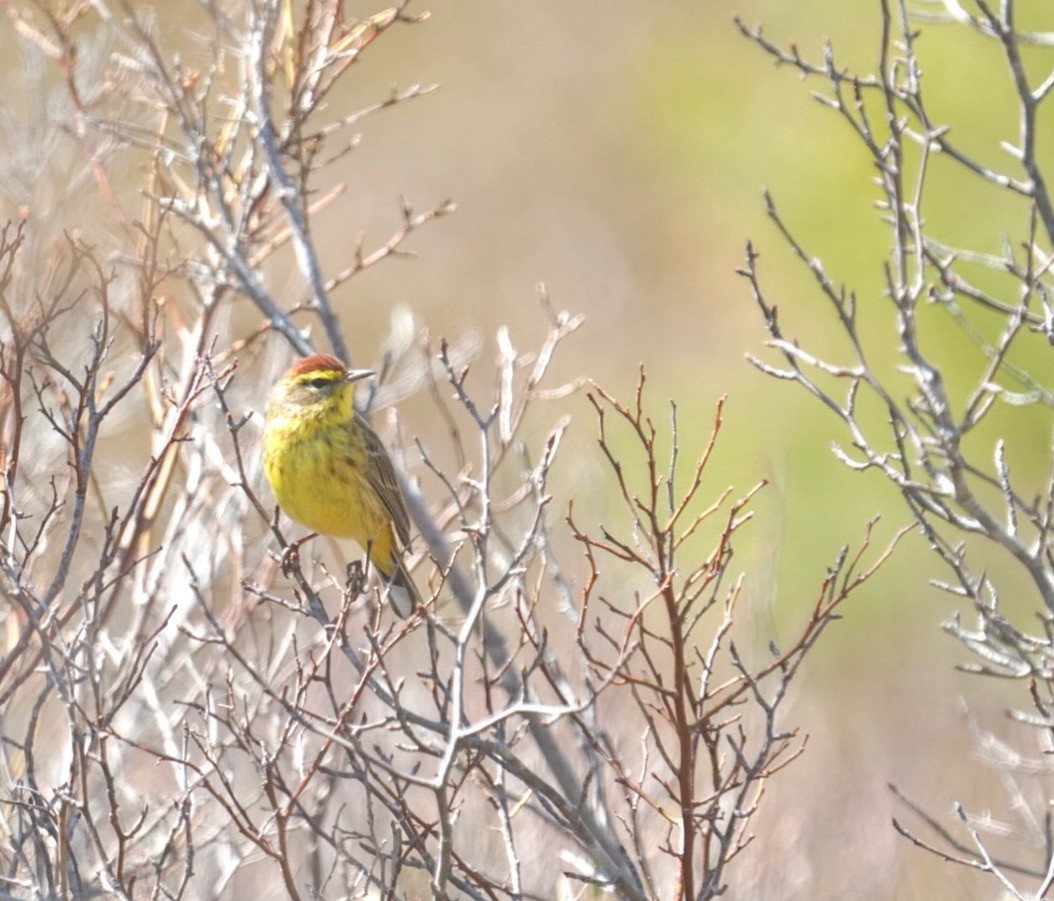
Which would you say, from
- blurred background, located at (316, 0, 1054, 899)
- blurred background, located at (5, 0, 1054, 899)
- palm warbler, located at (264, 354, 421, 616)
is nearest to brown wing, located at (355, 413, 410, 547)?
palm warbler, located at (264, 354, 421, 616)

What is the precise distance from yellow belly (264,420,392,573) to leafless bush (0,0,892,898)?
0.30 metres

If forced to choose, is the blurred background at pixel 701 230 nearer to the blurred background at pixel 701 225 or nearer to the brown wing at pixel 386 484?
the blurred background at pixel 701 225

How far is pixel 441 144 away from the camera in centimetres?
Result: 2669

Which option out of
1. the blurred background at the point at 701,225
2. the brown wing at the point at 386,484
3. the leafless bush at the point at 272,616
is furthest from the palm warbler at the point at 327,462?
the blurred background at the point at 701,225

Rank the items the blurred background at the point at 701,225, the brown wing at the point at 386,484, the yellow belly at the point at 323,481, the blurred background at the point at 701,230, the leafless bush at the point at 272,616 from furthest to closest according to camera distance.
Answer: the blurred background at the point at 701,225 < the blurred background at the point at 701,230 < the brown wing at the point at 386,484 < the yellow belly at the point at 323,481 < the leafless bush at the point at 272,616

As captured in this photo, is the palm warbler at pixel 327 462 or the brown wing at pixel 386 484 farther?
the brown wing at pixel 386 484

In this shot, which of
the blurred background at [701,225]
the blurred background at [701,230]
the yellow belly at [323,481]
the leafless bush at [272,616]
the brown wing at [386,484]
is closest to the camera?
the leafless bush at [272,616]

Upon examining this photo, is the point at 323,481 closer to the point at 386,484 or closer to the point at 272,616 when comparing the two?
the point at 386,484

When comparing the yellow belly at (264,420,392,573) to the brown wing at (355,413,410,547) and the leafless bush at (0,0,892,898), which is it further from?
the leafless bush at (0,0,892,898)

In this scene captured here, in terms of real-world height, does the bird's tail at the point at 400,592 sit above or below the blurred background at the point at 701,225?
below

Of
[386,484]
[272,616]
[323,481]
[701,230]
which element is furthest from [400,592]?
[701,230]

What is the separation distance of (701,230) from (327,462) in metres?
19.9

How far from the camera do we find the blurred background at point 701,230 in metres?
18.5

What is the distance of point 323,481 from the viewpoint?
6.89 m
